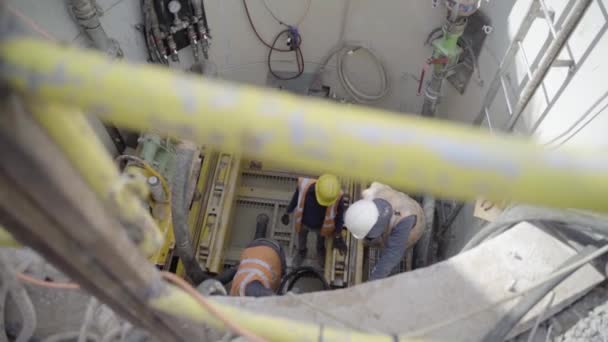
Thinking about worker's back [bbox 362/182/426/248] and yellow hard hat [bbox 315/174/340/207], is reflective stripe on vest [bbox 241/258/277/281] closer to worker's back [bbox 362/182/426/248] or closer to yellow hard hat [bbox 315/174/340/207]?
yellow hard hat [bbox 315/174/340/207]

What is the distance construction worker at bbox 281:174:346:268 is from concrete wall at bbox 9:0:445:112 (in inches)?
80.8

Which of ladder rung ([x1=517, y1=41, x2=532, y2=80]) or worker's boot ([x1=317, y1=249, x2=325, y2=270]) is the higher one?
ladder rung ([x1=517, y1=41, x2=532, y2=80])

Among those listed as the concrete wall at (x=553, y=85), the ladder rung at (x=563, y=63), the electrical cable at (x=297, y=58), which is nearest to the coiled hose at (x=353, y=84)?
the electrical cable at (x=297, y=58)

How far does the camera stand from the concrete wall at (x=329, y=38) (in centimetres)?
527

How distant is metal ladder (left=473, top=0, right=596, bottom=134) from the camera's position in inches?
120

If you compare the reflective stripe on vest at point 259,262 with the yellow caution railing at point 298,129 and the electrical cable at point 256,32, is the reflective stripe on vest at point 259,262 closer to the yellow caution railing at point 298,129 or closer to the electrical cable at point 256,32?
the yellow caution railing at point 298,129

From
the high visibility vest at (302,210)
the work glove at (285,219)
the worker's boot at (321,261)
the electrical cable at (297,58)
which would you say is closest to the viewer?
the high visibility vest at (302,210)

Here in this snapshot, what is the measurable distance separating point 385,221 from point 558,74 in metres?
1.71

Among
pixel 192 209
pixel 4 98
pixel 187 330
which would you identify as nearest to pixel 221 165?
pixel 192 209

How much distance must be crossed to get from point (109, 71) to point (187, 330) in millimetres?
1413

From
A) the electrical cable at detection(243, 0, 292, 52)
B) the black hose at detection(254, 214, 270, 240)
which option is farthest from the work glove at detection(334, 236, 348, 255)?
the electrical cable at detection(243, 0, 292, 52)

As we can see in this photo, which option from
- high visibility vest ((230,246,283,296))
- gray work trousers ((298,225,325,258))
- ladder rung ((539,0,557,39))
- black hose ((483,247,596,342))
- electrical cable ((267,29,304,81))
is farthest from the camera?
electrical cable ((267,29,304,81))

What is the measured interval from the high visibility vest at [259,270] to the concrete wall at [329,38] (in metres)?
2.33

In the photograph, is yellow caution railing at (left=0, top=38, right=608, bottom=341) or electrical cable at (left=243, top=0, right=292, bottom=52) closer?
yellow caution railing at (left=0, top=38, right=608, bottom=341)
